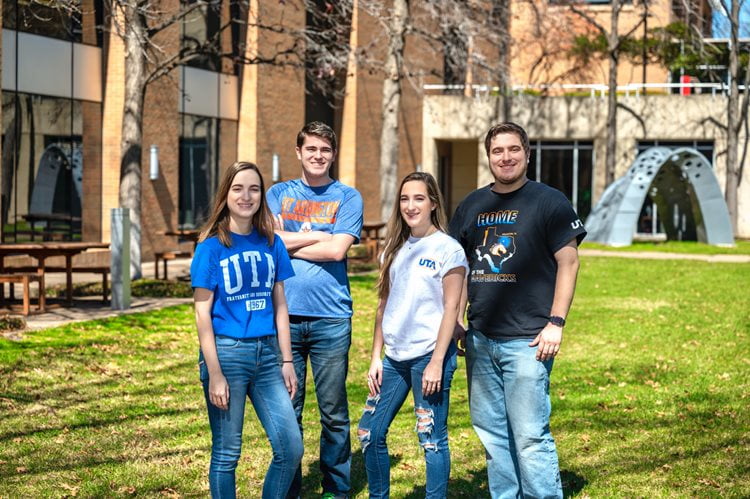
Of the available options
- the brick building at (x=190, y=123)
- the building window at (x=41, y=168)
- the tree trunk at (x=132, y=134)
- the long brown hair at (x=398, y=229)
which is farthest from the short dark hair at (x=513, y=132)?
the building window at (x=41, y=168)

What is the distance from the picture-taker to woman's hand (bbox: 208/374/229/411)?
4453 millimetres

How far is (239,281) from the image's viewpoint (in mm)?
4531

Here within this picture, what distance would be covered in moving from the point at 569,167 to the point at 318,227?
35.4 m

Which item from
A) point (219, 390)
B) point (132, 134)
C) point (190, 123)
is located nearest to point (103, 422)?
point (219, 390)

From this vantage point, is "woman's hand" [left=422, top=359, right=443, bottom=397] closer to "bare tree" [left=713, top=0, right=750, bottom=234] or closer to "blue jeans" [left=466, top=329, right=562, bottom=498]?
"blue jeans" [left=466, top=329, right=562, bottom=498]

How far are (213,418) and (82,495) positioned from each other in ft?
5.33

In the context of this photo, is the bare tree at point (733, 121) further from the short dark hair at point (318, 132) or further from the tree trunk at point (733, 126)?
the short dark hair at point (318, 132)

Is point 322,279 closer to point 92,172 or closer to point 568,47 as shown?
point 92,172

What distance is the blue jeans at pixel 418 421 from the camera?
4.90m

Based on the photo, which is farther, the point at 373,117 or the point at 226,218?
the point at 373,117

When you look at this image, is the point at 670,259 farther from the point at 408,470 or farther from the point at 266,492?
the point at 266,492

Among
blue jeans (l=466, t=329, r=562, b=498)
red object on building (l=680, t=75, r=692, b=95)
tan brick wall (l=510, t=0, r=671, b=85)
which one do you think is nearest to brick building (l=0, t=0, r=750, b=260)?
red object on building (l=680, t=75, r=692, b=95)

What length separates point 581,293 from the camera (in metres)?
17.5

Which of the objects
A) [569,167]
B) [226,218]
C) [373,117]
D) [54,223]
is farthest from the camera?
[569,167]
